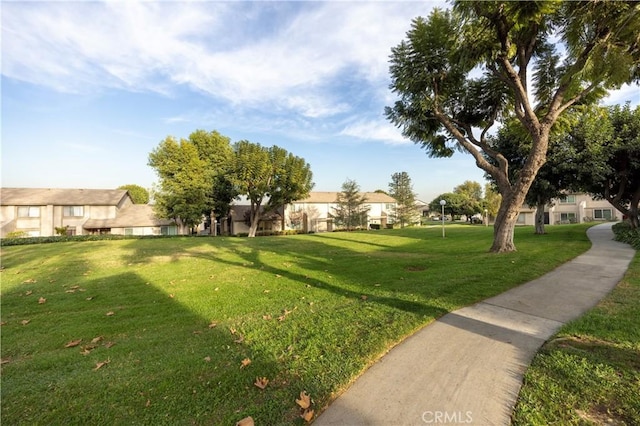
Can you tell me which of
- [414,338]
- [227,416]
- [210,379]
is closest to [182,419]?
[227,416]

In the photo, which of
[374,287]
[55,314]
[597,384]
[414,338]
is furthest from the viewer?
[374,287]

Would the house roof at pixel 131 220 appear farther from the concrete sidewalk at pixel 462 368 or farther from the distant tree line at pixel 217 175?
the concrete sidewalk at pixel 462 368

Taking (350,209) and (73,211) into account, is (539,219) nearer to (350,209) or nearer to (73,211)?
(350,209)

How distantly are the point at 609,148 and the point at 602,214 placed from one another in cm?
3942

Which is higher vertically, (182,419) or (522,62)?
(522,62)

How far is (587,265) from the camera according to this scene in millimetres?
8375

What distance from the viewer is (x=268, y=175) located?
30578 mm

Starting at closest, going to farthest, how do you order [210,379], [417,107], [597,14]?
[210,379], [597,14], [417,107]

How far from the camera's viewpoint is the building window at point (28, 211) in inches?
1241

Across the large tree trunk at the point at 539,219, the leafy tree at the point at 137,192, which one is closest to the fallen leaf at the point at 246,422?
the large tree trunk at the point at 539,219

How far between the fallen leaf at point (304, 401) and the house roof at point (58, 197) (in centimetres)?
4219

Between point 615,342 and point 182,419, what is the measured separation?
16.6 feet

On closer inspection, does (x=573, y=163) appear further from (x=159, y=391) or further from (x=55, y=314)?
(x=55, y=314)

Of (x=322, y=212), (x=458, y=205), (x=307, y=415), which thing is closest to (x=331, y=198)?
(x=322, y=212)
